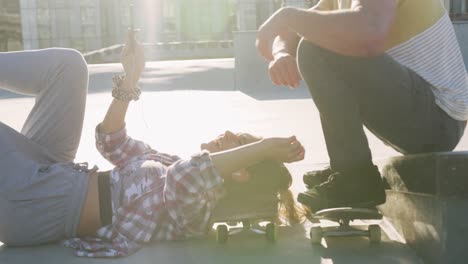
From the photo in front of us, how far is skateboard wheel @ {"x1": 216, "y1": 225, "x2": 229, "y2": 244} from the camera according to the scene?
3100 millimetres

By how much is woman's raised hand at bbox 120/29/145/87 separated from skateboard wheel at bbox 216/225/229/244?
2.39 ft

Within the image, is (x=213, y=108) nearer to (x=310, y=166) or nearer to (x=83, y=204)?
(x=310, y=166)

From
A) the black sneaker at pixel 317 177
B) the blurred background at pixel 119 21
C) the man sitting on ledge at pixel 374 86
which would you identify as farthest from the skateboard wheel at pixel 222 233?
the blurred background at pixel 119 21

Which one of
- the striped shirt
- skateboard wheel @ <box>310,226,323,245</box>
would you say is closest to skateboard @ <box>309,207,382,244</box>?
skateboard wheel @ <box>310,226,323,245</box>

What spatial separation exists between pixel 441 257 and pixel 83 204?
1.40 meters

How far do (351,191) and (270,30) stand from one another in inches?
27.4

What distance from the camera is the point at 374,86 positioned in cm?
284

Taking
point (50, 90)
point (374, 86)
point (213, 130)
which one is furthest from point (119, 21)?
point (374, 86)

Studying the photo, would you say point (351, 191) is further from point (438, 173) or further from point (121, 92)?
point (121, 92)

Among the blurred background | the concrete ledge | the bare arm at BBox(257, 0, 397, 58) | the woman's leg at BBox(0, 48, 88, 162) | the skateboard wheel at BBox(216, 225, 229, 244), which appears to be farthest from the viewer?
the blurred background

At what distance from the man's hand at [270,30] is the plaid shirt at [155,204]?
1.59 ft

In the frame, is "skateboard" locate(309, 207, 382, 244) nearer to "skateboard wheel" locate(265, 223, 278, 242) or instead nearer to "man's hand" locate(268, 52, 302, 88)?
"skateboard wheel" locate(265, 223, 278, 242)

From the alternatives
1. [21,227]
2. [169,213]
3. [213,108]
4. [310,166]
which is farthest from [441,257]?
[213,108]

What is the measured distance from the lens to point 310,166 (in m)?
4.87
